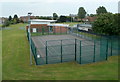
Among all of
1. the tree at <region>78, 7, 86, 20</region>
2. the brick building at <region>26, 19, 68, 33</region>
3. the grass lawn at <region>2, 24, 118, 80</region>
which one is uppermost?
the tree at <region>78, 7, 86, 20</region>

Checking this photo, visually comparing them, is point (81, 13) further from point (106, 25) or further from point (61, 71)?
point (61, 71)

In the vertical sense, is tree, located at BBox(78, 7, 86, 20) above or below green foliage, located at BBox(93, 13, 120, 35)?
above

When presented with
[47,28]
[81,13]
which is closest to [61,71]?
[47,28]

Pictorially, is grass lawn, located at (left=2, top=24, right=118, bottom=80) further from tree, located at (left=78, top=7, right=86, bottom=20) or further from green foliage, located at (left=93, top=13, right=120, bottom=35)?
tree, located at (left=78, top=7, right=86, bottom=20)

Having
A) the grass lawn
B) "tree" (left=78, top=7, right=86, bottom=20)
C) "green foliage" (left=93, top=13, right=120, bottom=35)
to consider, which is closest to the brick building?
"green foliage" (left=93, top=13, right=120, bottom=35)

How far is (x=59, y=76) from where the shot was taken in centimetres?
1261

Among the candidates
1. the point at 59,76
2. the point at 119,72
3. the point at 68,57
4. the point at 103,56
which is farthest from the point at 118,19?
→ the point at 59,76

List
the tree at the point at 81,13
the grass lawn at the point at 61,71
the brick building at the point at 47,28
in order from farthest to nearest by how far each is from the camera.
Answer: the tree at the point at 81,13
the brick building at the point at 47,28
the grass lawn at the point at 61,71

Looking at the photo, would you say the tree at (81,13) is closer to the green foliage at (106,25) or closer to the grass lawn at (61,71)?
the green foliage at (106,25)

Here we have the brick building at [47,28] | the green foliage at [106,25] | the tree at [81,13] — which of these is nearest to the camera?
the green foliage at [106,25]

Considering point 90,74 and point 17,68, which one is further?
point 17,68

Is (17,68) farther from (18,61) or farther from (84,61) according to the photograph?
(84,61)

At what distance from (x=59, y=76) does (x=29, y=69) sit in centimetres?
337

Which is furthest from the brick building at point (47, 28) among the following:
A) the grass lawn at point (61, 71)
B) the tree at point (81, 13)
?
the tree at point (81, 13)
